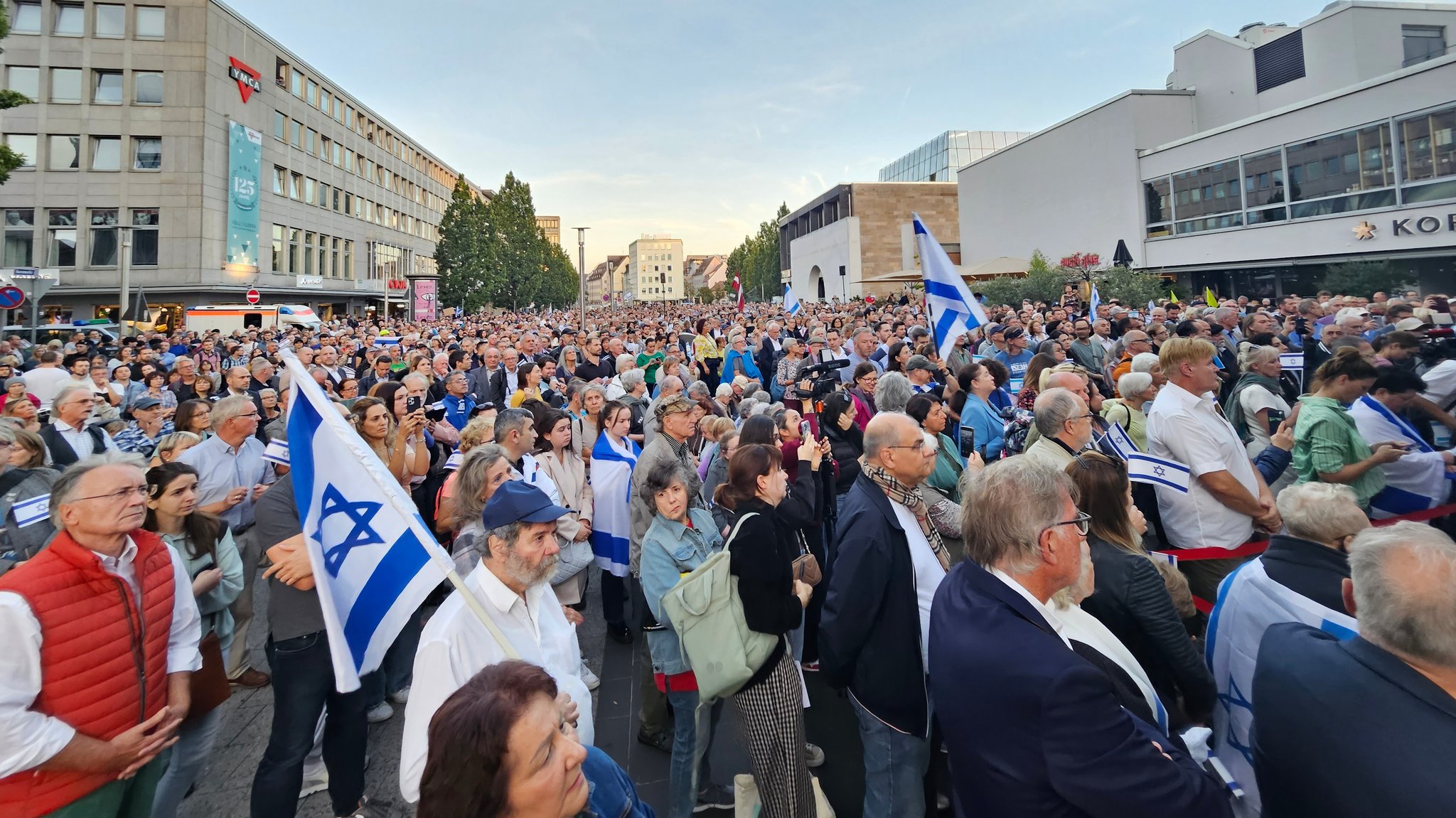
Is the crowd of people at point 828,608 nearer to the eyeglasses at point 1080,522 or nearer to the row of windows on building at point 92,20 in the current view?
the eyeglasses at point 1080,522

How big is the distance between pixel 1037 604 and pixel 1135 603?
99 cm

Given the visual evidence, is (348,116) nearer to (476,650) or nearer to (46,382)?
(46,382)

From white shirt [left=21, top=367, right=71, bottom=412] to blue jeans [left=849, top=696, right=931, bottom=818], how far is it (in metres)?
10.9

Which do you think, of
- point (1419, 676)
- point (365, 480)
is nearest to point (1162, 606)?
point (1419, 676)

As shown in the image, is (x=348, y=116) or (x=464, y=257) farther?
A: (x=464, y=257)

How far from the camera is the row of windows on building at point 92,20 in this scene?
A: 32125 mm

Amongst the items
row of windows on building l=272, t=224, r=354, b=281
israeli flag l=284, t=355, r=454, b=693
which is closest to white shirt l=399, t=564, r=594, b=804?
israeli flag l=284, t=355, r=454, b=693

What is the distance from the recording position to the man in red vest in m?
2.08

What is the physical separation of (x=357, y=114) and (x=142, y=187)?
2076 cm

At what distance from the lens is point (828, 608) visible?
2.74m

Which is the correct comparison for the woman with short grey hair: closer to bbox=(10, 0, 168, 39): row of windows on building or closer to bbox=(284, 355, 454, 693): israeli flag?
bbox=(284, 355, 454, 693): israeli flag

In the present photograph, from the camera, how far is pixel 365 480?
2426mm

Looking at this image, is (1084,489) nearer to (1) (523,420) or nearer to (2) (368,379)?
(1) (523,420)

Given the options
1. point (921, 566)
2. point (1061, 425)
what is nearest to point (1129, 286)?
point (1061, 425)
